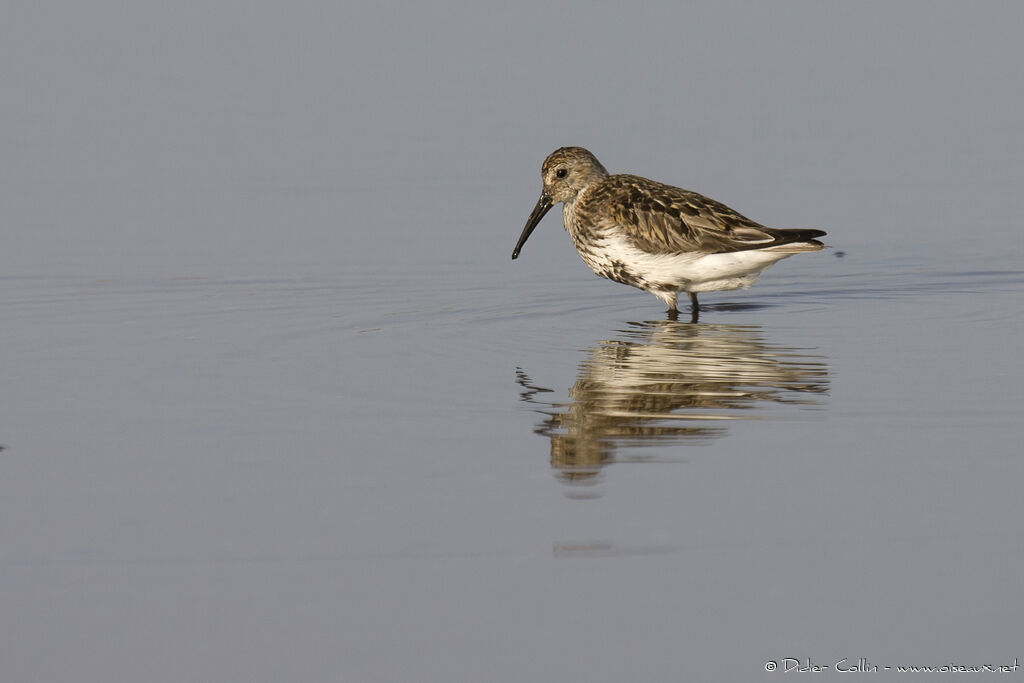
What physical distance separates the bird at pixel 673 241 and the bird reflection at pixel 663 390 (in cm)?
79

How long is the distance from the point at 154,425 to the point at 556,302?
5.13 m

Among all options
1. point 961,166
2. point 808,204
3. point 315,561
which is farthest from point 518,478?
point 961,166

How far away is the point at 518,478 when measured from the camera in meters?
8.05

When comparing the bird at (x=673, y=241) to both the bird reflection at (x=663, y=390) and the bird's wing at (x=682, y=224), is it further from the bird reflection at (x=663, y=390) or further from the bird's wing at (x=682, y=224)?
the bird reflection at (x=663, y=390)

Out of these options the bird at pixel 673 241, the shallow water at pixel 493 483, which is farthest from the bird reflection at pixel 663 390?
the bird at pixel 673 241

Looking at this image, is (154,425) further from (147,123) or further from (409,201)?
(147,123)

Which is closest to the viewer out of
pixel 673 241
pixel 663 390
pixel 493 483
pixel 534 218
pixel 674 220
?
pixel 493 483

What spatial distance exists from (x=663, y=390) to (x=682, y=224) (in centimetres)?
361

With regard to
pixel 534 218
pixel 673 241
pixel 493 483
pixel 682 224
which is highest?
pixel 534 218

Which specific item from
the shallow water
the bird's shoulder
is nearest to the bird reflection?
the shallow water

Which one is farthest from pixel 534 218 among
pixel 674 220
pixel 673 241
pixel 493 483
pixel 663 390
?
pixel 493 483

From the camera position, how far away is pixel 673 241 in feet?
44.3

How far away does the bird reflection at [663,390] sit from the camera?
8.78 meters

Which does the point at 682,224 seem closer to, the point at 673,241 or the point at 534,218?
the point at 673,241
